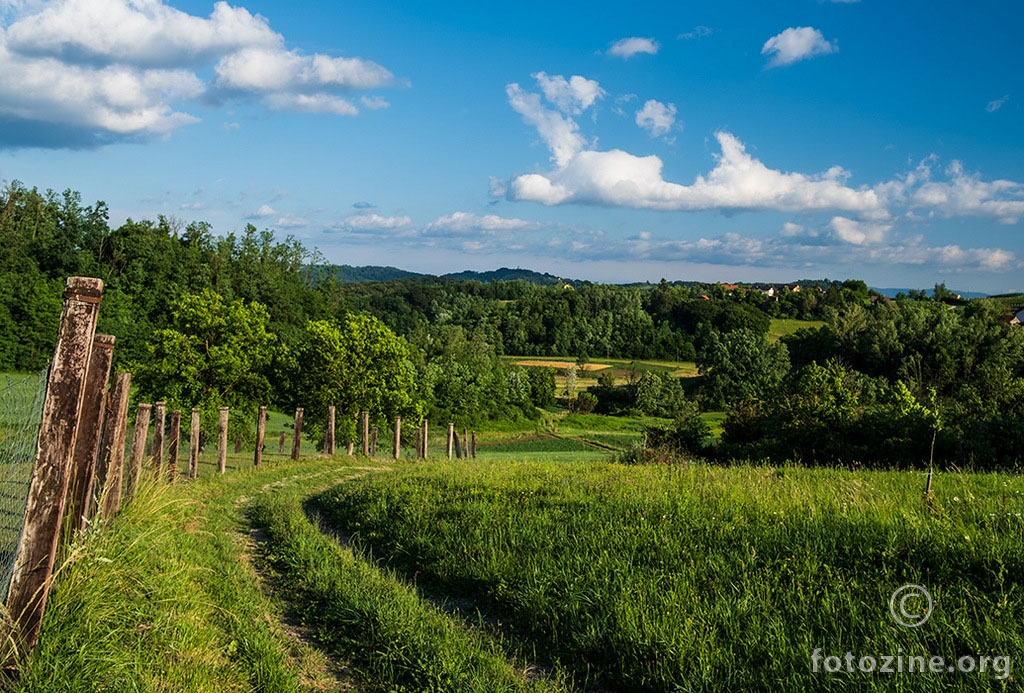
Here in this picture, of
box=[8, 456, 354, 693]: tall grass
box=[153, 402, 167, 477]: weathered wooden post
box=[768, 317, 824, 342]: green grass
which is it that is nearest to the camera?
box=[8, 456, 354, 693]: tall grass

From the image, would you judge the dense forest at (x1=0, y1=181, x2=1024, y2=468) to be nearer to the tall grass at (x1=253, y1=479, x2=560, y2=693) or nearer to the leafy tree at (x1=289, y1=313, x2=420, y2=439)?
the leafy tree at (x1=289, y1=313, x2=420, y2=439)

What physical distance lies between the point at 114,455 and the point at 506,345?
117 meters

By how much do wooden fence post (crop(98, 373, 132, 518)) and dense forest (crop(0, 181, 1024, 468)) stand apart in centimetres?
967

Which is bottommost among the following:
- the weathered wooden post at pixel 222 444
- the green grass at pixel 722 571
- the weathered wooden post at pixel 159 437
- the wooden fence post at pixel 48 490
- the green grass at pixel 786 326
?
the weathered wooden post at pixel 222 444

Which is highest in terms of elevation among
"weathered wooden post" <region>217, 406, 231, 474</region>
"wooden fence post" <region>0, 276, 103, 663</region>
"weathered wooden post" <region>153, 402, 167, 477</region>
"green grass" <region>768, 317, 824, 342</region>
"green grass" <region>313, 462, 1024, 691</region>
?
"green grass" <region>768, 317, 824, 342</region>

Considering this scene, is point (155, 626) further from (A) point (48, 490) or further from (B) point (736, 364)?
(B) point (736, 364)

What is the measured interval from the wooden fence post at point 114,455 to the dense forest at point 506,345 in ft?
31.7

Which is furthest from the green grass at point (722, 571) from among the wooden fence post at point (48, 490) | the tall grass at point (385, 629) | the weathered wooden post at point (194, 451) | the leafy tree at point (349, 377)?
the leafy tree at point (349, 377)

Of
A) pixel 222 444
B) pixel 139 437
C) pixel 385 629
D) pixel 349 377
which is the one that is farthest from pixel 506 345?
pixel 385 629

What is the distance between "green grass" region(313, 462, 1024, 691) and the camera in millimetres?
5051

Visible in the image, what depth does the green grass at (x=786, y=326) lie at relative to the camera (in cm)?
11997

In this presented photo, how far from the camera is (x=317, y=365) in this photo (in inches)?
1355

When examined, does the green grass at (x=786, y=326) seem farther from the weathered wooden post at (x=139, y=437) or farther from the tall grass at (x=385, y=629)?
the tall grass at (x=385, y=629)

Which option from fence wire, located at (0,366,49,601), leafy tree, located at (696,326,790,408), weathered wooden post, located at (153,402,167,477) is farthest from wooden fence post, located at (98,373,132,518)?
leafy tree, located at (696,326,790,408)
